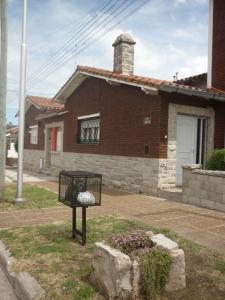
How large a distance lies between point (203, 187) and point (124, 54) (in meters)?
7.17

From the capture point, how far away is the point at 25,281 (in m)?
4.07

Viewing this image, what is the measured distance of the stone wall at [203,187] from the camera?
8273 mm

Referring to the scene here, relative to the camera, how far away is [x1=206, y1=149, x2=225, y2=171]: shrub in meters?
8.81

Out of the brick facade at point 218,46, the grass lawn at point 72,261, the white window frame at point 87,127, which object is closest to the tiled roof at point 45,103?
the white window frame at point 87,127

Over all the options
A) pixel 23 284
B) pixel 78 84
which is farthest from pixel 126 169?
pixel 23 284

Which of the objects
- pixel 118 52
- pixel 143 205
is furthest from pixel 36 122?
pixel 143 205

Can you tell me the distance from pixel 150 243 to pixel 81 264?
40.2 inches

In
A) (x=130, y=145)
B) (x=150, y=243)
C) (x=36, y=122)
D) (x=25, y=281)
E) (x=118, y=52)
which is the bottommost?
(x=25, y=281)

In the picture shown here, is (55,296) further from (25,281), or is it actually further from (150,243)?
(150,243)

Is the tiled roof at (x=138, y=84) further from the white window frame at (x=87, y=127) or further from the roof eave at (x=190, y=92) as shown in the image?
the white window frame at (x=87, y=127)

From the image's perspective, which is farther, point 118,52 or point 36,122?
point 36,122

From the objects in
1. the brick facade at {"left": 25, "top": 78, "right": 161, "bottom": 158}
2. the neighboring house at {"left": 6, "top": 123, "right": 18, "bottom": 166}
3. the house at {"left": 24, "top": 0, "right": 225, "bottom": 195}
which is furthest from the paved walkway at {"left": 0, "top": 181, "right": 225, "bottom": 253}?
the neighboring house at {"left": 6, "top": 123, "right": 18, "bottom": 166}

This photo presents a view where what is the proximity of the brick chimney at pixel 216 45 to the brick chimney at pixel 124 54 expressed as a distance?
317 cm

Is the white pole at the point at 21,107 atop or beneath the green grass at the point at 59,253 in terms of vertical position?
atop
